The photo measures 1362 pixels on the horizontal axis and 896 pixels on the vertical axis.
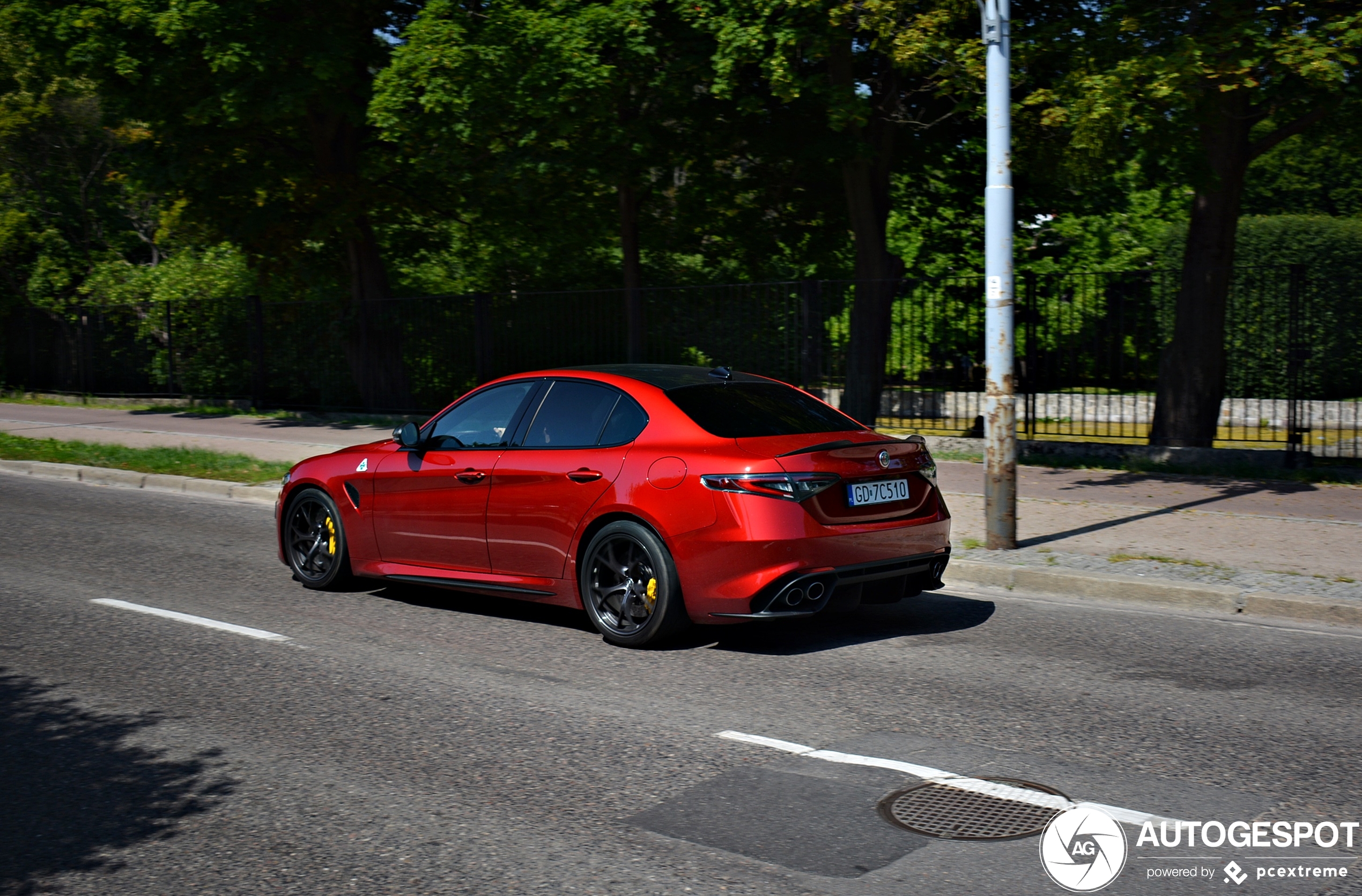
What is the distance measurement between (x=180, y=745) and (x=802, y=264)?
20726 millimetres

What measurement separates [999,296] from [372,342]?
1760 cm

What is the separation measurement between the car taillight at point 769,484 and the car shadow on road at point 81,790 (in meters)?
2.77

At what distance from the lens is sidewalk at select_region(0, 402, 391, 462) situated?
1881 centimetres

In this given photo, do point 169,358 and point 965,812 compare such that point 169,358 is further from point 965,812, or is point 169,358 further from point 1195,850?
point 1195,850

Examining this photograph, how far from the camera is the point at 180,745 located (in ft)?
17.4

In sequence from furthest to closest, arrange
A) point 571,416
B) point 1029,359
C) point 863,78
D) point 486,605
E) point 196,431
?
point 196,431, point 863,78, point 1029,359, point 486,605, point 571,416

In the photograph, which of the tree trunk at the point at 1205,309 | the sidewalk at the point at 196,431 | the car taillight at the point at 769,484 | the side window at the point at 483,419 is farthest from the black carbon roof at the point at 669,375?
the sidewalk at the point at 196,431

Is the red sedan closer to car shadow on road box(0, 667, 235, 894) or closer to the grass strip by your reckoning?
car shadow on road box(0, 667, 235, 894)

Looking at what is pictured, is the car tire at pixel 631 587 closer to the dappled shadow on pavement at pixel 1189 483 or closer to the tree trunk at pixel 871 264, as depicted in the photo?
the dappled shadow on pavement at pixel 1189 483

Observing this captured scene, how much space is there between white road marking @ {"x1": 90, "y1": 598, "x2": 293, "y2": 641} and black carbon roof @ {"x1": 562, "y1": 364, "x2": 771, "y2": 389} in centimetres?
233

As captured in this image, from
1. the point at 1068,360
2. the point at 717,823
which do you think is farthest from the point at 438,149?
the point at 717,823

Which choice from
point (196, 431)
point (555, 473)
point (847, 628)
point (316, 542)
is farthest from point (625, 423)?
point (196, 431)

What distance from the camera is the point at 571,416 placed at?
24.7 ft

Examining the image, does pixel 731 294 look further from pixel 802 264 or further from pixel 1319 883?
pixel 1319 883
